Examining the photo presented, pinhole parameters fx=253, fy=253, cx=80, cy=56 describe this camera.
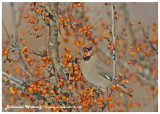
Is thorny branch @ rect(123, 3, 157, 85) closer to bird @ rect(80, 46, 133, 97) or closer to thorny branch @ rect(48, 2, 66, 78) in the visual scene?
bird @ rect(80, 46, 133, 97)

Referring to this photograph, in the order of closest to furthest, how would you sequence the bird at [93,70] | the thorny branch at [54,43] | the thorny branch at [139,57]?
1. the thorny branch at [54,43]
2. the bird at [93,70]
3. the thorny branch at [139,57]

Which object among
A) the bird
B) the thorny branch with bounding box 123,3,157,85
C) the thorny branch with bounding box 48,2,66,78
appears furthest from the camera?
the thorny branch with bounding box 123,3,157,85

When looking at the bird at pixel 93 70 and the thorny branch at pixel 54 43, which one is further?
the bird at pixel 93 70

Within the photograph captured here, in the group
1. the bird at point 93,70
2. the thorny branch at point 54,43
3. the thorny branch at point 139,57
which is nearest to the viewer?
the thorny branch at point 54,43

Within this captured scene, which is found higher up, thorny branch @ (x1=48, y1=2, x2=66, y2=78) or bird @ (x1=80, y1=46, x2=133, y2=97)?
thorny branch @ (x1=48, y1=2, x2=66, y2=78)

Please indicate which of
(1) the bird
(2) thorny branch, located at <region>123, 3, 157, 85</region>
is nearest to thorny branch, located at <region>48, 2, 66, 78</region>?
(1) the bird

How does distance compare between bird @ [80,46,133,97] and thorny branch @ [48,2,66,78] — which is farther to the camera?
bird @ [80,46,133,97]

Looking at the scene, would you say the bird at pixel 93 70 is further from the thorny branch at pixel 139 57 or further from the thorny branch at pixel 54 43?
the thorny branch at pixel 54 43

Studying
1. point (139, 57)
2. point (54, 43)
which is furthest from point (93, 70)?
point (54, 43)

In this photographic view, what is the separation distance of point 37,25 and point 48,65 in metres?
0.51

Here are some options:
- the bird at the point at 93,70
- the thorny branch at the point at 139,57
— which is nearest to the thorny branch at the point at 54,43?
the bird at the point at 93,70

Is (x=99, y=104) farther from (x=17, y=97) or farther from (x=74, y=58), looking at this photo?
(x=17, y=97)

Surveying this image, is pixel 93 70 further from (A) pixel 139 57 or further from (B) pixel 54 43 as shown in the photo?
(B) pixel 54 43

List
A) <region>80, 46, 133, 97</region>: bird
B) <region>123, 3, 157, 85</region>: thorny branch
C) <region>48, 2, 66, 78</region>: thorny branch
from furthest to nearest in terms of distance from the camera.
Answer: <region>123, 3, 157, 85</region>: thorny branch
<region>80, 46, 133, 97</region>: bird
<region>48, 2, 66, 78</region>: thorny branch
